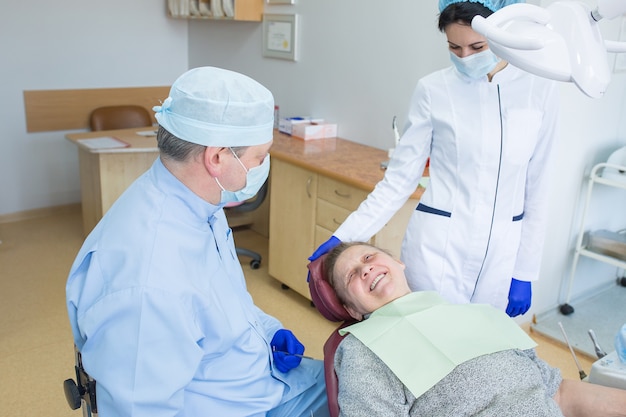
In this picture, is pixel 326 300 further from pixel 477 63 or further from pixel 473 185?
pixel 477 63

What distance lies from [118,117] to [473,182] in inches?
A: 135

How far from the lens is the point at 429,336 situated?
1323 millimetres

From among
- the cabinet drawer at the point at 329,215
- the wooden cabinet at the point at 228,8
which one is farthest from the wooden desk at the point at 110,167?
the cabinet drawer at the point at 329,215

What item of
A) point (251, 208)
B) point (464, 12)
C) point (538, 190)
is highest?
point (464, 12)

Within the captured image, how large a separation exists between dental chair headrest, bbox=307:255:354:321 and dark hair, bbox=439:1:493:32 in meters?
0.71

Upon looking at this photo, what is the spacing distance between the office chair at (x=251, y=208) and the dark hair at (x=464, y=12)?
207 centimetres

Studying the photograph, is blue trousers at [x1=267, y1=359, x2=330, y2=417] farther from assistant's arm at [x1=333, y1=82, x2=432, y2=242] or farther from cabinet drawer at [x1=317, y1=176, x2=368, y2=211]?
cabinet drawer at [x1=317, y1=176, x2=368, y2=211]

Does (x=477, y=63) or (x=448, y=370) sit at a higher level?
(x=477, y=63)

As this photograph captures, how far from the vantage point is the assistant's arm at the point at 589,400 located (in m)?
1.25

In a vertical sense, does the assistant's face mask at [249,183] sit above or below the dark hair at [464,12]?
below

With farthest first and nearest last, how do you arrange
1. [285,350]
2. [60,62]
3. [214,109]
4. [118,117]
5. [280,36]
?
1. [118,117]
2. [60,62]
3. [280,36]
4. [285,350]
5. [214,109]

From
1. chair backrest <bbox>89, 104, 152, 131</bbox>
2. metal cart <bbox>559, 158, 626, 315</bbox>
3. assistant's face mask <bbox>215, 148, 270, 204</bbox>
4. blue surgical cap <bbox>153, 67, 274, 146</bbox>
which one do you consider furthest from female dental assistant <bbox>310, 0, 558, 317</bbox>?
chair backrest <bbox>89, 104, 152, 131</bbox>

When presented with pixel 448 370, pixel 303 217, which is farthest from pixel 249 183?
pixel 303 217

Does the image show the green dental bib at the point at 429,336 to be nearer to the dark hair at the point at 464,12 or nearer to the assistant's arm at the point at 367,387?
the assistant's arm at the point at 367,387
